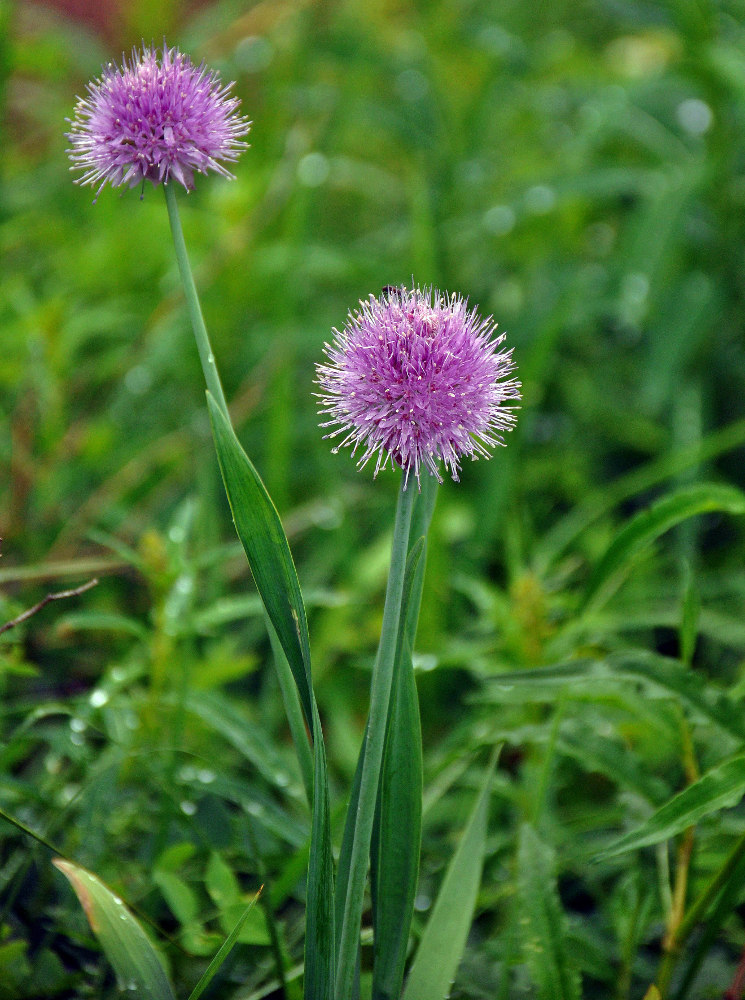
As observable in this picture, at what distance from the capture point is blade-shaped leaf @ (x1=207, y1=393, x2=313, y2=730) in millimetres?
815

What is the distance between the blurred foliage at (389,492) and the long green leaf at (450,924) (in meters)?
0.10

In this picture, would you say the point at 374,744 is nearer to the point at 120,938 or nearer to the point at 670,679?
the point at 120,938

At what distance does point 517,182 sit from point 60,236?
1356mm

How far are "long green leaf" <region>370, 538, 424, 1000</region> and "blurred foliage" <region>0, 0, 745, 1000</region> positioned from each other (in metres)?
0.15

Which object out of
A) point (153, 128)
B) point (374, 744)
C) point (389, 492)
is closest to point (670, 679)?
point (374, 744)

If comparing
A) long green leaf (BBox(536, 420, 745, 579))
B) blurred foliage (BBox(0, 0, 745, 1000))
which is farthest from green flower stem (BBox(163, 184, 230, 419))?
long green leaf (BBox(536, 420, 745, 579))

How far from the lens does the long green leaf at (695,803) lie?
0.87 meters

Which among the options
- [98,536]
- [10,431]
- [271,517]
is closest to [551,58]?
[10,431]

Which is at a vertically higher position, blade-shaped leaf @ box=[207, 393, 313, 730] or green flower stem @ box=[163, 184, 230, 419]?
green flower stem @ box=[163, 184, 230, 419]

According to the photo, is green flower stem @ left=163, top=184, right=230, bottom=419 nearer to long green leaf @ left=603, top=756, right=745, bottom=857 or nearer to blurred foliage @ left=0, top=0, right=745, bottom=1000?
blurred foliage @ left=0, top=0, right=745, bottom=1000

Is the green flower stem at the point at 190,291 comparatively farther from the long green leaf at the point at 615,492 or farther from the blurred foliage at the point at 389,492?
the long green leaf at the point at 615,492

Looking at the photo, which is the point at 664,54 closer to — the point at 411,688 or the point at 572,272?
the point at 572,272

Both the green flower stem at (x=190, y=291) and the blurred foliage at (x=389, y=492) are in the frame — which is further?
the blurred foliage at (x=389, y=492)

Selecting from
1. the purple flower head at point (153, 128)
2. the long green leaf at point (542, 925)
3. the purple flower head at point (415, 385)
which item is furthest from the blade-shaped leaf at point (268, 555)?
the long green leaf at point (542, 925)
